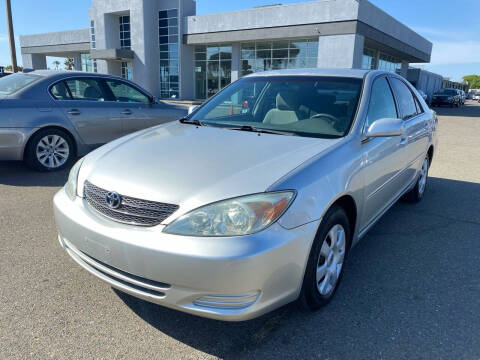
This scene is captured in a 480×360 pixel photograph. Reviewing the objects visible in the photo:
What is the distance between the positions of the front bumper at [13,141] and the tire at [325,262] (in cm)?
501

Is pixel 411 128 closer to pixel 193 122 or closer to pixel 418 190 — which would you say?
pixel 418 190

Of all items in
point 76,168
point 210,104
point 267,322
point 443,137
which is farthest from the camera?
point 443,137

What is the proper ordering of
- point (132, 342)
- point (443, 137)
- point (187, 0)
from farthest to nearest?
point (187, 0) → point (443, 137) → point (132, 342)

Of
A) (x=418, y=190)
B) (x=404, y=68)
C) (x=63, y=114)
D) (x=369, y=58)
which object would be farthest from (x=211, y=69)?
(x=418, y=190)

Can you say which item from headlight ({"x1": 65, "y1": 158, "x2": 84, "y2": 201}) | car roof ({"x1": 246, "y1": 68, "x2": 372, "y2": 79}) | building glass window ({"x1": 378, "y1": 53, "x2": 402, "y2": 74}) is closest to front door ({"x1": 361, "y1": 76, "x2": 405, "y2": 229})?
car roof ({"x1": 246, "y1": 68, "x2": 372, "y2": 79})

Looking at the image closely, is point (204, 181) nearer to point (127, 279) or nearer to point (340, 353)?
point (127, 279)

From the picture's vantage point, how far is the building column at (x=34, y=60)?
45.3 metres

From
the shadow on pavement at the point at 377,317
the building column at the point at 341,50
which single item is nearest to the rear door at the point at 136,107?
the shadow on pavement at the point at 377,317

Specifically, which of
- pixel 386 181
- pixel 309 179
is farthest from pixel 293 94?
pixel 309 179

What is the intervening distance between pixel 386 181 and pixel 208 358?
221 centimetres

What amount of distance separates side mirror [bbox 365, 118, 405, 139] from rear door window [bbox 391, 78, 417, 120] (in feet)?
3.51

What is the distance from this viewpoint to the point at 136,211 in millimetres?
2189

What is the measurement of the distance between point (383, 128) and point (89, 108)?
5006mm

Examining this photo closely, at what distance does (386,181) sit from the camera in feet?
11.3
